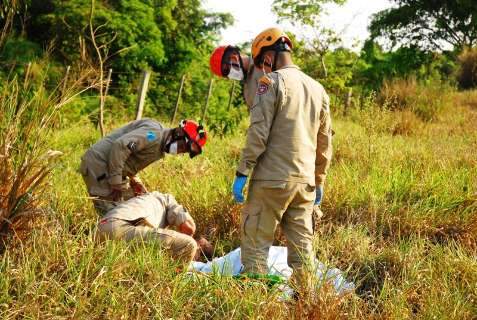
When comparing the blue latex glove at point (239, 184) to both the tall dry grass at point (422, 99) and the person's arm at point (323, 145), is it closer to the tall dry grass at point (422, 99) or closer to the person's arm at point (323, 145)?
the person's arm at point (323, 145)

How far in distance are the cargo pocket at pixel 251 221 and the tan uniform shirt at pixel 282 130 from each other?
20 cm

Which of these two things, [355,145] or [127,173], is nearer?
[127,173]

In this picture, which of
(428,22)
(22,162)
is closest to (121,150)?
(22,162)

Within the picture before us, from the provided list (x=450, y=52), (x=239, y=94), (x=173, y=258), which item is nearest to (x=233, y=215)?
(x=173, y=258)

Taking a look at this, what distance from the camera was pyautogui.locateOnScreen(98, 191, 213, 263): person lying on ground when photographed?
11.6ft

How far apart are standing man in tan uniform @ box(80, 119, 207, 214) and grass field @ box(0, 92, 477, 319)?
216 mm

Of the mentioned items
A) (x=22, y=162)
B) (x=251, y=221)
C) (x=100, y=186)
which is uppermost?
(x=22, y=162)

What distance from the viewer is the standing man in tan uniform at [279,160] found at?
3.37 meters

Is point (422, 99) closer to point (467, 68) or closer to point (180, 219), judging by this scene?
point (180, 219)

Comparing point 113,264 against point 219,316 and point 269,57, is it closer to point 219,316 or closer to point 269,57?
point 219,316

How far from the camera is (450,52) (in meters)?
26.7

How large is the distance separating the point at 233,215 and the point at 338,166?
1.78m

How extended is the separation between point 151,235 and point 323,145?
4.40ft

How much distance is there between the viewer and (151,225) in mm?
3812
